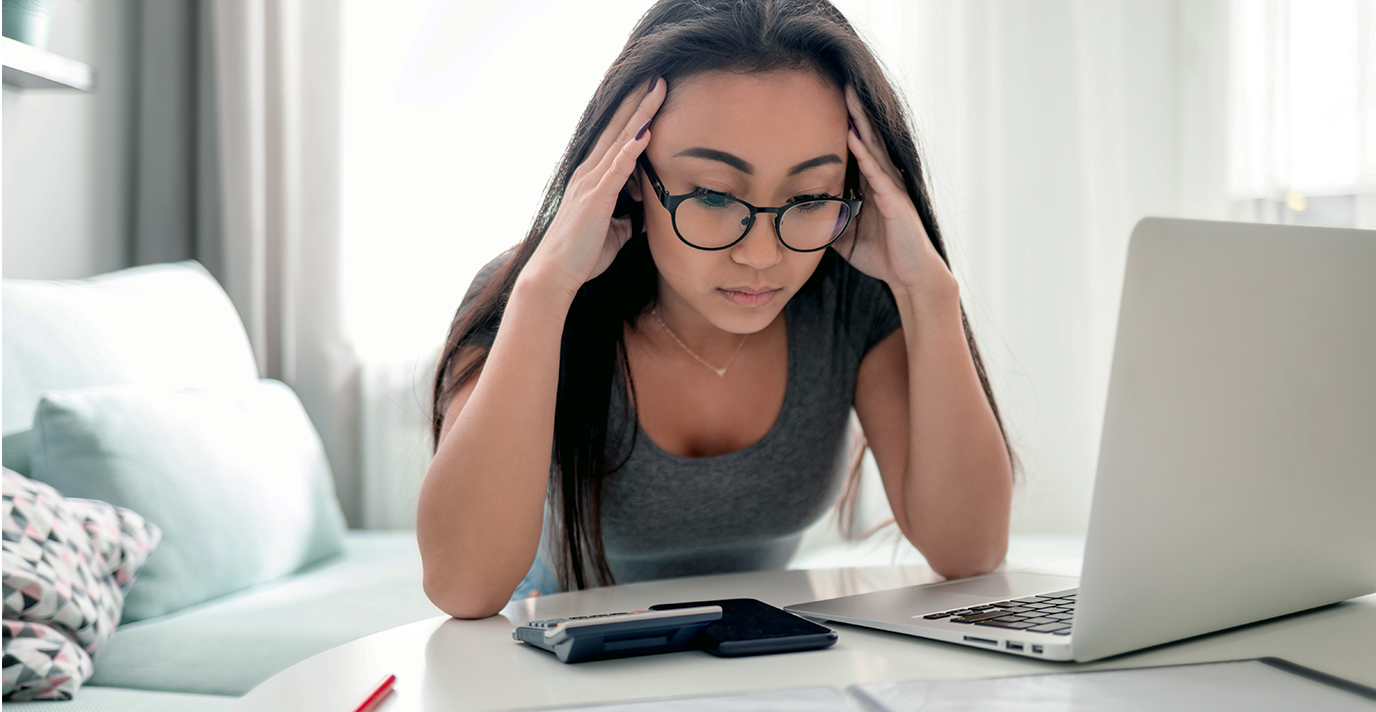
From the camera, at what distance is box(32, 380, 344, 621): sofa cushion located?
4.54 ft

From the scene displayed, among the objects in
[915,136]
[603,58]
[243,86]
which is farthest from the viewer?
[603,58]

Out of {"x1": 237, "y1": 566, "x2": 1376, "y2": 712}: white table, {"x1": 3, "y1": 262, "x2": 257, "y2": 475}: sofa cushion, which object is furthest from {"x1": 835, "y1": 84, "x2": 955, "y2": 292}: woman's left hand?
{"x1": 3, "y1": 262, "x2": 257, "y2": 475}: sofa cushion

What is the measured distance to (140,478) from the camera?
1440mm

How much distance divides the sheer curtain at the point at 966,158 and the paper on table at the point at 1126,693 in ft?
6.84

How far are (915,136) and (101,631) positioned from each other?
4.21 feet

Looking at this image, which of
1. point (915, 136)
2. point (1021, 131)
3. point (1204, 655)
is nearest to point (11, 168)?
point (915, 136)

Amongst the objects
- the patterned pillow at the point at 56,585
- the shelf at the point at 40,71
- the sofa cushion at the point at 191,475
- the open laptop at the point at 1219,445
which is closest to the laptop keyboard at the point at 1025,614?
the open laptop at the point at 1219,445

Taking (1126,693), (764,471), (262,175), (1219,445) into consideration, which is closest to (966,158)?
(764,471)

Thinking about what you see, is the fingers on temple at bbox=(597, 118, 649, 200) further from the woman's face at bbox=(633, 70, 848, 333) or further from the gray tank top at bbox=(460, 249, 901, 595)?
the gray tank top at bbox=(460, 249, 901, 595)

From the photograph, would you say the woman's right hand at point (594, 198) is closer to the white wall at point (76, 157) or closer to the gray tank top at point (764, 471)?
the gray tank top at point (764, 471)

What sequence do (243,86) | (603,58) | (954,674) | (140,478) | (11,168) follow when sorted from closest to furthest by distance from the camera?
(954,674) < (140,478) < (11,168) < (243,86) < (603,58)

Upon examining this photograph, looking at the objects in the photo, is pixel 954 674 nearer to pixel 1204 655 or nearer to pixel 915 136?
pixel 1204 655

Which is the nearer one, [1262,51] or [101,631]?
[101,631]

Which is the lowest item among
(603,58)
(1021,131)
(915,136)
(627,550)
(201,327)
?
(627,550)
